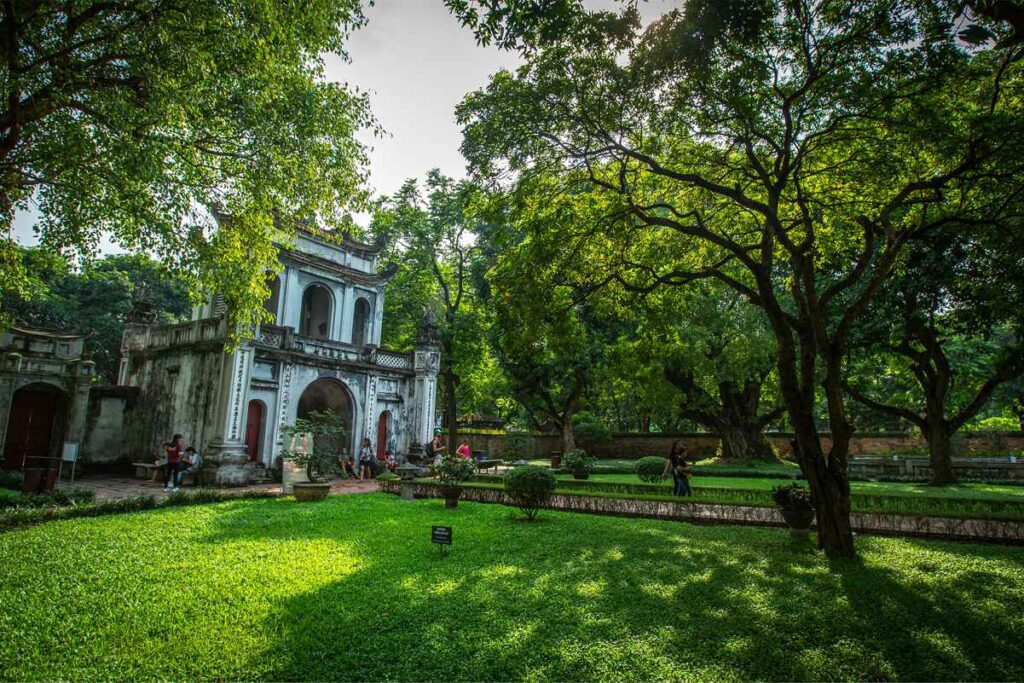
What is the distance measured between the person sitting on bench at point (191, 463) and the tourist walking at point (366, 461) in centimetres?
527

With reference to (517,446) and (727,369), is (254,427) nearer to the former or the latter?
(517,446)

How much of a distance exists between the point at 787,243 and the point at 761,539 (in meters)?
4.89

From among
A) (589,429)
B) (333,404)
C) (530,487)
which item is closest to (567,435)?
(589,429)

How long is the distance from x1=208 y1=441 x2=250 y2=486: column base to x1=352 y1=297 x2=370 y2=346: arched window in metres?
8.50

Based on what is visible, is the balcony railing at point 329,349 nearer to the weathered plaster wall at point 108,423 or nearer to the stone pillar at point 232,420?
the stone pillar at point 232,420

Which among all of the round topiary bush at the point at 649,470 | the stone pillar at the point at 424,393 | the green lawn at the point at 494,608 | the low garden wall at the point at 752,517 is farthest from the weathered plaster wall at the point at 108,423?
the round topiary bush at the point at 649,470

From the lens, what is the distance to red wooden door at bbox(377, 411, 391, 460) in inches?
832

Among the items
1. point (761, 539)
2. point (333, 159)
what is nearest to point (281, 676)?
point (761, 539)

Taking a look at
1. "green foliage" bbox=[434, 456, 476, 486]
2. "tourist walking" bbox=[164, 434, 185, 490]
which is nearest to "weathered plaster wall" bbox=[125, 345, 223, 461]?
"tourist walking" bbox=[164, 434, 185, 490]

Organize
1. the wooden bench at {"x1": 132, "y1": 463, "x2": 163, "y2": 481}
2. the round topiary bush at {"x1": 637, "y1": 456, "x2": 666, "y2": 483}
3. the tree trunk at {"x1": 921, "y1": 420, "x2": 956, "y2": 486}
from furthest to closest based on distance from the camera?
the round topiary bush at {"x1": 637, "y1": 456, "x2": 666, "y2": 483} → the tree trunk at {"x1": 921, "y1": 420, "x2": 956, "y2": 486} → the wooden bench at {"x1": 132, "y1": 463, "x2": 163, "y2": 481}

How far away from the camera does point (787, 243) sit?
7770 mm

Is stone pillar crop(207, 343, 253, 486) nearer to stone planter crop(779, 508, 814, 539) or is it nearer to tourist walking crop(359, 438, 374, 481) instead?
tourist walking crop(359, 438, 374, 481)

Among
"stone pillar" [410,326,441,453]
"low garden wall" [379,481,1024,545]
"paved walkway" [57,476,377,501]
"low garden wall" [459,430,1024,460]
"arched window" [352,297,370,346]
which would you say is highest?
"arched window" [352,297,370,346]

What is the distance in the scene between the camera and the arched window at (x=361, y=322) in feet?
76.7
